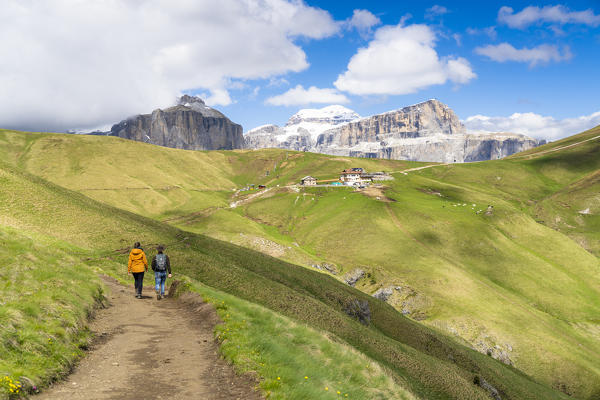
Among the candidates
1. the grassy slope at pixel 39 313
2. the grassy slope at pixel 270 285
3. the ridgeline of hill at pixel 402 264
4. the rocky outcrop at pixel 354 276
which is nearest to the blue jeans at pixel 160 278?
the grassy slope at pixel 39 313

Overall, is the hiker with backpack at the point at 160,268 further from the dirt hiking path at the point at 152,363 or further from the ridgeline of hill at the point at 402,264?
the ridgeline of hill at the point at 402,264

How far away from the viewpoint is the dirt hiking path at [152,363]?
11258mm

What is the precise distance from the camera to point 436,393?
26766 millimetres

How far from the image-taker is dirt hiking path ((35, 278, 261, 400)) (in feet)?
36.9

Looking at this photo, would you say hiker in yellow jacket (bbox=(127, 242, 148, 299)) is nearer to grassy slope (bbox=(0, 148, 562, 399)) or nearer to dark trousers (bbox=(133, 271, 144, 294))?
dark trousers (bbox=(133, 271, 144, 294))

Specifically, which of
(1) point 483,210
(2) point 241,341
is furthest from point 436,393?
(1) point 483,210

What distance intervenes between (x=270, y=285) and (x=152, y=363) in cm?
2346

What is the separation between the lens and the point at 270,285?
121ft

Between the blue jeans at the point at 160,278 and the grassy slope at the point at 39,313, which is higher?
the grassy slope at the point at 39,313

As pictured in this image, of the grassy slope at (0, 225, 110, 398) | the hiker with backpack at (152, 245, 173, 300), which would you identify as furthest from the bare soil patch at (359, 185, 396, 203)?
the grassy slope at (0, 225, 110, 398)

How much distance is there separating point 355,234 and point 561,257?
3189 inches

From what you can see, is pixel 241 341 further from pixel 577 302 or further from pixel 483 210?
pixel 483 210

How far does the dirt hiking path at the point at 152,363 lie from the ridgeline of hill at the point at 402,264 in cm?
220

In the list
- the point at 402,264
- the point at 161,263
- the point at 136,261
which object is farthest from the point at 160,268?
the point at 402,264
